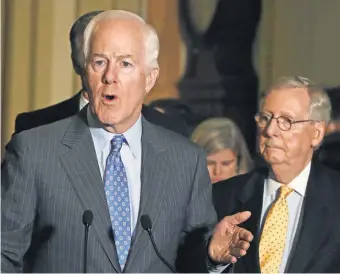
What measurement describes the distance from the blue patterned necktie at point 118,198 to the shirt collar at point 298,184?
17.2 inches

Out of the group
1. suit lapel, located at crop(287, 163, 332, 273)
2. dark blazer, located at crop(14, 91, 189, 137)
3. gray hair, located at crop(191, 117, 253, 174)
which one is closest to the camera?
suit lapel, located at crop(287, 163, 332, 273)

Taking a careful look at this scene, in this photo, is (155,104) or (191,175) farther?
(155,104)

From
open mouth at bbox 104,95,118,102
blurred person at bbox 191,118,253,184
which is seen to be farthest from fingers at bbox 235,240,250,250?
blurred person at bbox 191,118,253,184

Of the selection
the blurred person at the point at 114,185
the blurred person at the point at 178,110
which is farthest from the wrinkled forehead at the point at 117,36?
the blurred person at the point at 178,110

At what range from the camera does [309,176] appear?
180cm

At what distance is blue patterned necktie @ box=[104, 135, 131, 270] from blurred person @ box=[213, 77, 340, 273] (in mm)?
394

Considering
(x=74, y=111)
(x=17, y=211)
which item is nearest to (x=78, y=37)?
(x=74, y=111)

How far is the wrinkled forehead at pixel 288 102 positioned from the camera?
1.76 metres

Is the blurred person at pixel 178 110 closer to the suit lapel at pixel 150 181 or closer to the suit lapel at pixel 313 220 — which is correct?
the suit lapel at pixel 313 220

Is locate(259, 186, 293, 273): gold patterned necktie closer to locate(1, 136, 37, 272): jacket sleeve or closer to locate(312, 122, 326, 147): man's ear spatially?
locate(312, 122, 326, 147): man's ear

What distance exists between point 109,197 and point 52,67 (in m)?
0.87

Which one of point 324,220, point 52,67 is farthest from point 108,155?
point 52,67

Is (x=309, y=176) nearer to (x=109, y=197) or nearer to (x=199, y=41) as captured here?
(x=109, y=197)

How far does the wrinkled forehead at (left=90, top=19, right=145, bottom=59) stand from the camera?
4.80ft
